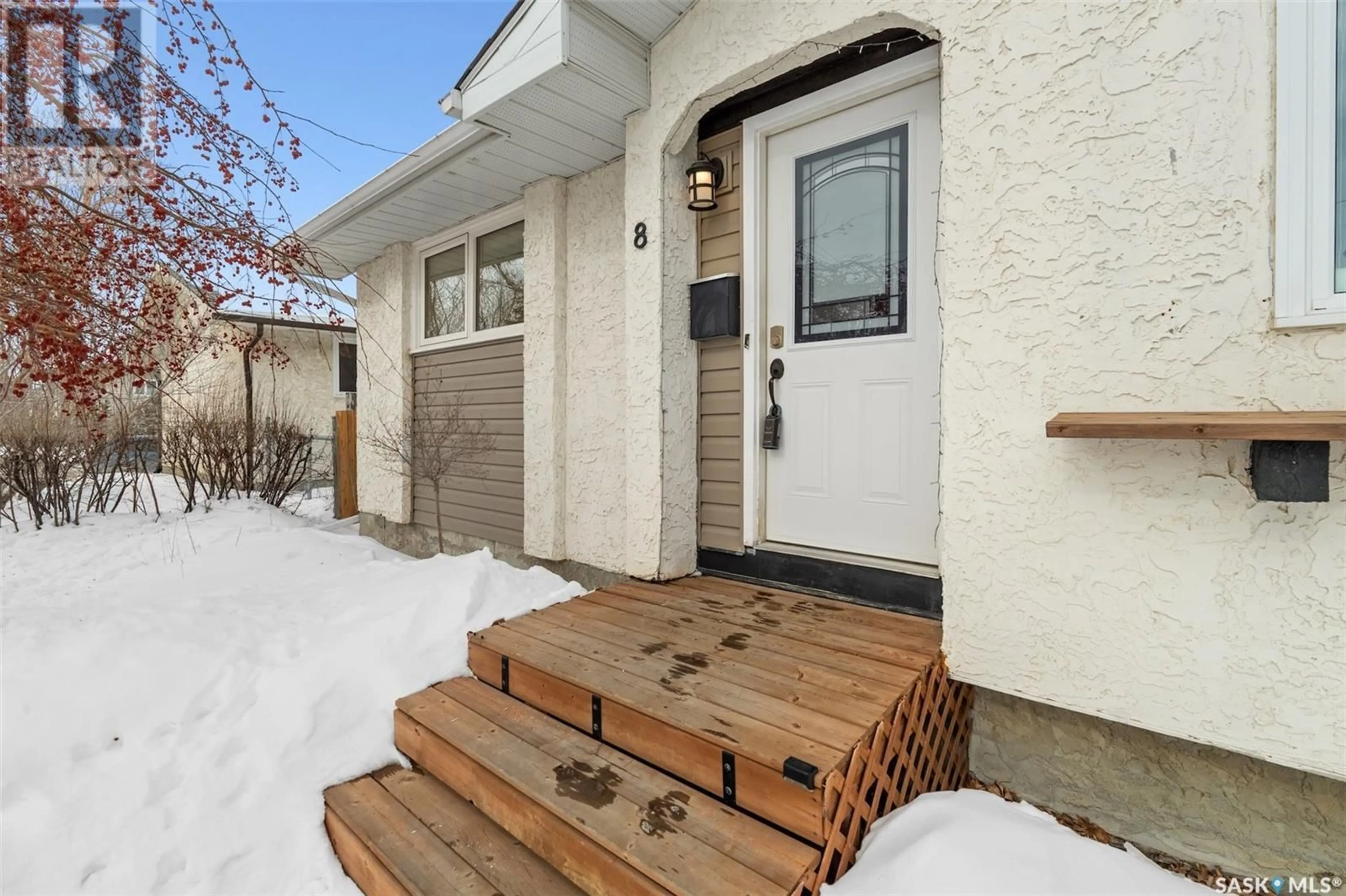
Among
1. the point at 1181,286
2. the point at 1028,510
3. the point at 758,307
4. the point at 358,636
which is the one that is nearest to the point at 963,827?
the point at 1028,510

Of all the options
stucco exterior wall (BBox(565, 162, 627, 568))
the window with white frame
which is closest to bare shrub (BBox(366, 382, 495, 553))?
the window with white frame

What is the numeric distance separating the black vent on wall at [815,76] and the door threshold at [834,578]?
2276mm

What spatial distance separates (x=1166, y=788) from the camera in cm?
186

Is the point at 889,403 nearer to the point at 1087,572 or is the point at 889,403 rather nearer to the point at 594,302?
the point at 1087,572

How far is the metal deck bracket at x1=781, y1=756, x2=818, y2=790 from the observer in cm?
149

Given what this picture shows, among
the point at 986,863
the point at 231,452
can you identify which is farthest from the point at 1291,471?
the point at 231,452

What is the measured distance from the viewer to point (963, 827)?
1.64 m

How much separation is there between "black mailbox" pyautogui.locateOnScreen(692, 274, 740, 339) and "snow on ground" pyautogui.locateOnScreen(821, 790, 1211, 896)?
2.31 m

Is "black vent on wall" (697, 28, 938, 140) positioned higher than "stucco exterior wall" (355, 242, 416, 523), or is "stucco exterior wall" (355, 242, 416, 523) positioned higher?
"black vent on wall" (697, 28, 938, 140)

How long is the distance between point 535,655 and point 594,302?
242cm

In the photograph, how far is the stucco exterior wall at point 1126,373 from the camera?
160cm

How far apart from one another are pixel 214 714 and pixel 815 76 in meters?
4.11

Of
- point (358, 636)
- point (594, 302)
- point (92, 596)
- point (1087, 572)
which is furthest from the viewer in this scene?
point (92, 596)

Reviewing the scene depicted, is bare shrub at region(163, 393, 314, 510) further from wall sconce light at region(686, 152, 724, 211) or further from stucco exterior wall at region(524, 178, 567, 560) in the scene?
wall sconce light at region(686, 152, 724, 211)
